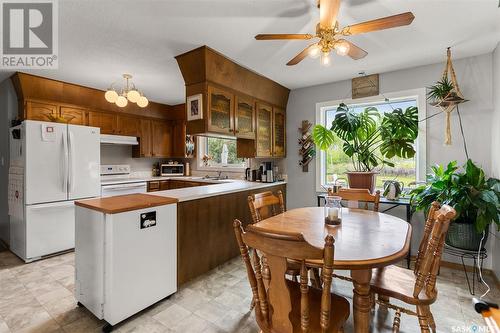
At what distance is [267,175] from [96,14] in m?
2.79

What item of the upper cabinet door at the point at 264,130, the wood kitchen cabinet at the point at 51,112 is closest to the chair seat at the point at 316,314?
the upper cabinet door at the point at 264,130

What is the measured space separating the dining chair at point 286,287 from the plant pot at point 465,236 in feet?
A: 6.25

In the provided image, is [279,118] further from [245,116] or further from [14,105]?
[14,105]

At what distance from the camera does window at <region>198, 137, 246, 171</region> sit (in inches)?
185

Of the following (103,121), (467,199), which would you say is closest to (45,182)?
(103,121)

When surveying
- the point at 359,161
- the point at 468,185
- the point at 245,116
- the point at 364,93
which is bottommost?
the point at 468,185

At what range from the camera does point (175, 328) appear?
179 cm

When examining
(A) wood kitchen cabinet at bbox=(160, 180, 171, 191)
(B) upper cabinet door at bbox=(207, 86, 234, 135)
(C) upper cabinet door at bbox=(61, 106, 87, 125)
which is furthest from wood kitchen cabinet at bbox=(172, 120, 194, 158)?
(B) upper cabinet door at bbox=(207, 86, 234, 135)

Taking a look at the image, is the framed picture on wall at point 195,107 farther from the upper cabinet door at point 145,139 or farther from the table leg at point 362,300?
the upper cabinet door at point 145,139

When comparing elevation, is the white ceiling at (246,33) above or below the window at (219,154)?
above

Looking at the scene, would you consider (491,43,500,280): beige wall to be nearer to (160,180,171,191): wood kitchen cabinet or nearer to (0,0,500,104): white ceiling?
(0,0,500,104): white ceiling

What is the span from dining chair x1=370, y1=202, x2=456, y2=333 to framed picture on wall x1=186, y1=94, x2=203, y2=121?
224cm

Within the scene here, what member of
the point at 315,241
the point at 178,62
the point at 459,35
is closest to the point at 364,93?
the point at 459,35

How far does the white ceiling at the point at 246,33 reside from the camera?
6.06 ft
